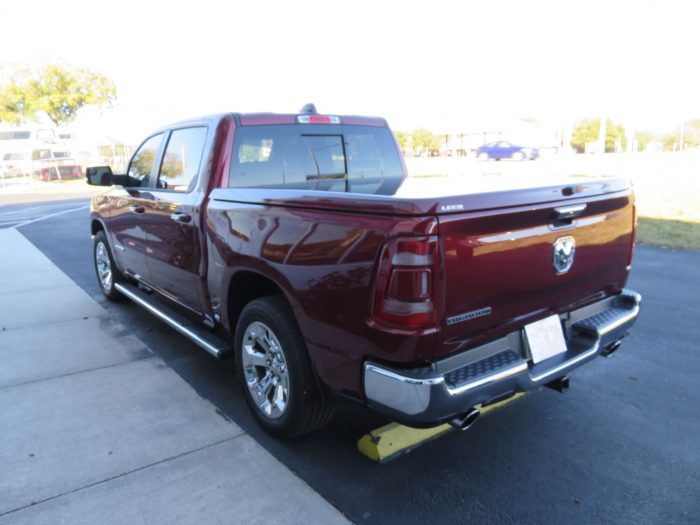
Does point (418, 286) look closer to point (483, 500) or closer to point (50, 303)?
point (483, 500)

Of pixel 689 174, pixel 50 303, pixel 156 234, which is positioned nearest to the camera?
pixel 156 234

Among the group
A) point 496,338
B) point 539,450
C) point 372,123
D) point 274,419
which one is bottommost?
point 539,450

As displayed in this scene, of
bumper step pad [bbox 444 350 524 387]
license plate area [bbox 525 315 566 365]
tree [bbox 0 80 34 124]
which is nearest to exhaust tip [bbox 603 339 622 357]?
license plate area [bbox 525 315 566 365]

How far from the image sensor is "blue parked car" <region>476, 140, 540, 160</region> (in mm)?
37844

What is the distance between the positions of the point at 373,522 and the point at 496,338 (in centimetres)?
106

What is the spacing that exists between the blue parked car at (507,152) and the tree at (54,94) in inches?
1135

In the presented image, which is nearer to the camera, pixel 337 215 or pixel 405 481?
pixel 337 215

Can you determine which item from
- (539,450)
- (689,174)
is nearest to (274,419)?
(539,450)

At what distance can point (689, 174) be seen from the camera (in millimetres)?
21031

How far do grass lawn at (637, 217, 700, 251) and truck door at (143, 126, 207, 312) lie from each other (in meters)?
7.89

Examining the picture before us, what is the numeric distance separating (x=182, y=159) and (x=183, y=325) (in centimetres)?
130

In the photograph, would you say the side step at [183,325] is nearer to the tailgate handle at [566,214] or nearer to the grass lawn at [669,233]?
the tailgate handle at [566,214]

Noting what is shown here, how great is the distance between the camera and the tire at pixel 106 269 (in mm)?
5980

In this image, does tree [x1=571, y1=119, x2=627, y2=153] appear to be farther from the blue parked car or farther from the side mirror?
the side mirror
